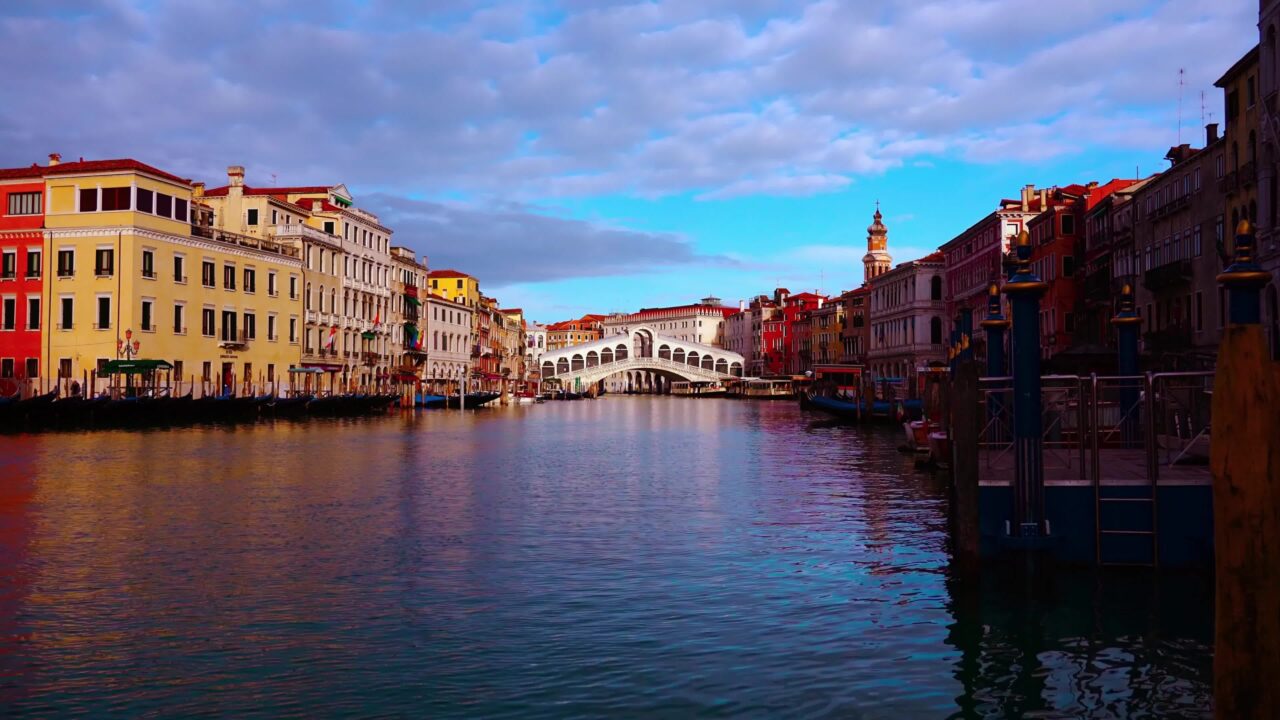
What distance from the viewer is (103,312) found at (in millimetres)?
39062

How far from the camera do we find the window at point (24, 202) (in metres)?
39.9

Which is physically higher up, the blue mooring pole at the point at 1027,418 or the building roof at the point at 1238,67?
the building roof at the point at 1238,67

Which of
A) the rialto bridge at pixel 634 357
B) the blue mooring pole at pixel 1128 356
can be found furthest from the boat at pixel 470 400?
the blue mooring pole at pixel 1128 356

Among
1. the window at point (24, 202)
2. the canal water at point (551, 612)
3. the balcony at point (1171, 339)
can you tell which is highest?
the window at point (24, 202)

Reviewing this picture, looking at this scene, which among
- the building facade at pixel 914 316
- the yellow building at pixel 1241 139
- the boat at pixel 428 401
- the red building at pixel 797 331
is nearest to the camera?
the yellow building at pixel 1241 139

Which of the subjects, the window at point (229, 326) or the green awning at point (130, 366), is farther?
the window at point (229, 326)

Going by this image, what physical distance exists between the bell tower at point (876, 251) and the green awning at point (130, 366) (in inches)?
2636

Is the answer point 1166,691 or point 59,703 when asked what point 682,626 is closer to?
point 1166,691

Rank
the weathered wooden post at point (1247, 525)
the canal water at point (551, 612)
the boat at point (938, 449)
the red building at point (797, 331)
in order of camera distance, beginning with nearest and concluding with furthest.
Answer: the weathered wooden post at point (1247, 525), the canal water at point (551, 612), the boat at point (938, 449), the red building at point (797, 331)

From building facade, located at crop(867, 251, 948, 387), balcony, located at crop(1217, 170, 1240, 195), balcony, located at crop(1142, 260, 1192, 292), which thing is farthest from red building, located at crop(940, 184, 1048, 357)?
balcony, located at crop(1217, 170, 1240, 195)

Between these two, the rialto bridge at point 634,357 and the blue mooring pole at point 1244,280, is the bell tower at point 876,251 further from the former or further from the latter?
the blue mooring pole at point 1244,280

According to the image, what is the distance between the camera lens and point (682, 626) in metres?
8.36

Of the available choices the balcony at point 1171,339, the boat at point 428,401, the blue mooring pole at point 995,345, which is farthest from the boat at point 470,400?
the blue mooring pole at point 995,345

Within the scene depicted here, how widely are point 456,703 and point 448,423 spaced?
37.8 m
